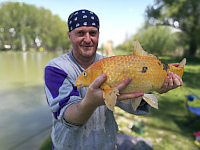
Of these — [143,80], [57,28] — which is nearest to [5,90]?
[143,80]

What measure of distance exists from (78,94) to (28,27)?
52036 mm

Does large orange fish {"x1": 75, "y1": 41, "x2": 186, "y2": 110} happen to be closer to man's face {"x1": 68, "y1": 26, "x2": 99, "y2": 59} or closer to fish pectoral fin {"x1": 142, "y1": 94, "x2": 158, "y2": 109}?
fish pectoral fin {"x1": 142, "y1": 94, "x2": 158, "y2": 109}

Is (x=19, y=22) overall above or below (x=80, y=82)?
above

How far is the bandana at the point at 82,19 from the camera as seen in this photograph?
4.83 ft

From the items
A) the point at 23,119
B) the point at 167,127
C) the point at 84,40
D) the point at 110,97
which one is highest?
the point at 84,40

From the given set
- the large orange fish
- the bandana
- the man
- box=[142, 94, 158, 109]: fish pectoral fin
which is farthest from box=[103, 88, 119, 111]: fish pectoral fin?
the bandana

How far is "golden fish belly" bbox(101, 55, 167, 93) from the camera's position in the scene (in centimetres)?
117

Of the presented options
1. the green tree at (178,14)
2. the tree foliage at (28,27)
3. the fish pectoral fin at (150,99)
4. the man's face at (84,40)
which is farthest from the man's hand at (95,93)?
the tree foliage at (28,27)

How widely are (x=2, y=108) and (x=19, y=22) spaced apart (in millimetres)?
46740

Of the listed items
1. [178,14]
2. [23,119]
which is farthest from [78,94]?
[178,14]

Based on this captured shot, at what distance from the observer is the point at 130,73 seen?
4.00 ft

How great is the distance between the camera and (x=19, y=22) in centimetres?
4541

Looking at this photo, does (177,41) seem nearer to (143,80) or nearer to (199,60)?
(199,60)

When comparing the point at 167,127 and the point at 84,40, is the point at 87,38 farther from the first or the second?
the point at 167,127
